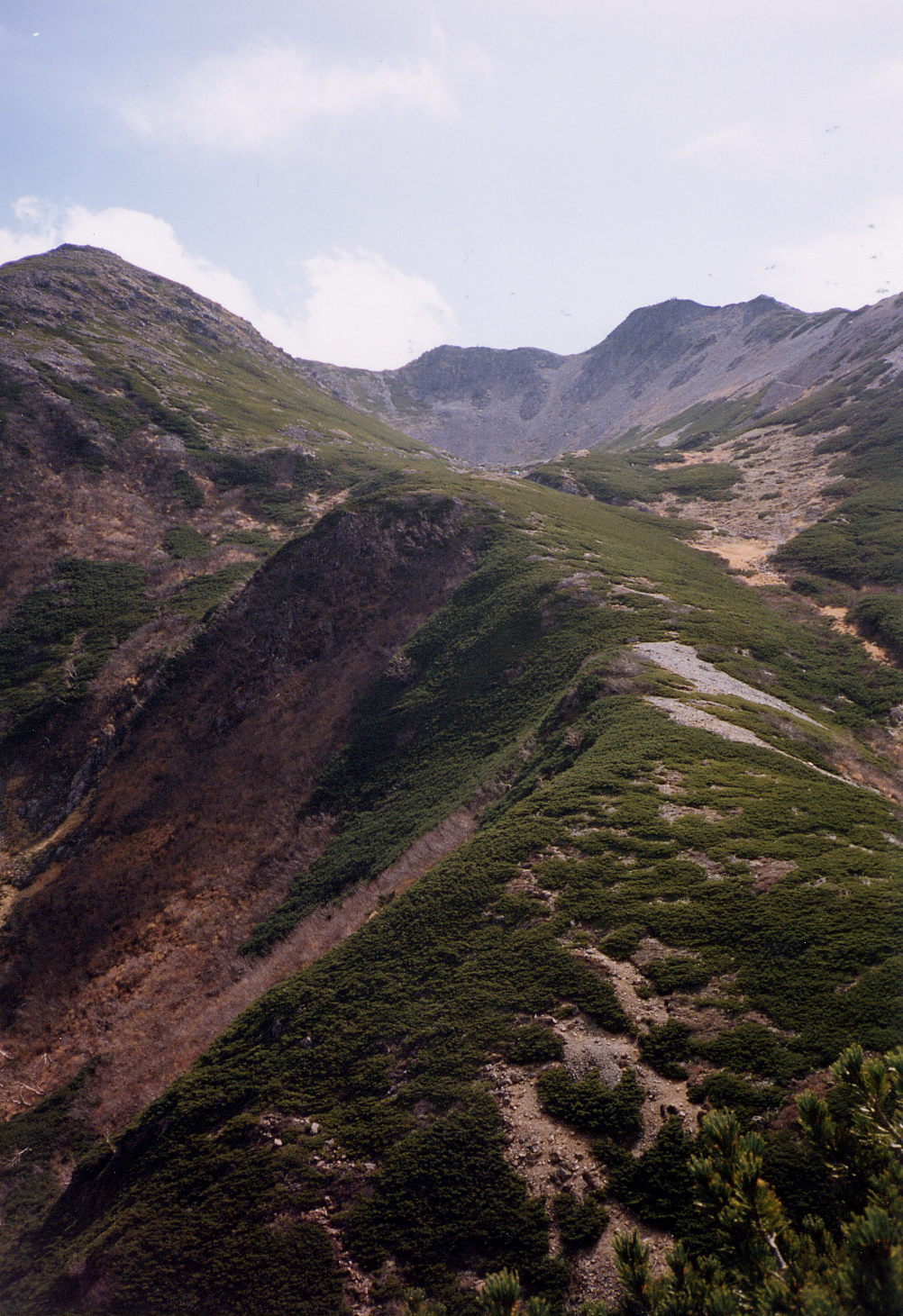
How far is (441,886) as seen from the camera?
16781 mm

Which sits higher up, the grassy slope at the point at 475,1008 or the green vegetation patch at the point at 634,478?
the green vegetation patch at the point at 634,478

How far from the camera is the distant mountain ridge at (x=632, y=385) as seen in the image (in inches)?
5182

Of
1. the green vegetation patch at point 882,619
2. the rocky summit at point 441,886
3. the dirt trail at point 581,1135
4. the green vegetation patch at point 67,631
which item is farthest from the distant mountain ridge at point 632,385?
the dirt trail at point 581,1135

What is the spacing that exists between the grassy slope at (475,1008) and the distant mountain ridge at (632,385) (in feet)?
388

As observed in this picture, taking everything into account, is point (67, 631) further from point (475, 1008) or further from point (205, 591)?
point (475, 1008)

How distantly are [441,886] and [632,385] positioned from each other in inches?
7488

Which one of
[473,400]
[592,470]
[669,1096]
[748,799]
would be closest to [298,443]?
[592,470]

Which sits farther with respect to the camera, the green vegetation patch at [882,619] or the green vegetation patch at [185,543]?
the green vegetation patch at [185,543]

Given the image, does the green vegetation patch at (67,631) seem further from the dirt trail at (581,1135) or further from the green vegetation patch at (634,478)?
the green vegetation patch at (634,478)

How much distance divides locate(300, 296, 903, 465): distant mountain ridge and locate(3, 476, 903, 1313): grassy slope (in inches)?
4659

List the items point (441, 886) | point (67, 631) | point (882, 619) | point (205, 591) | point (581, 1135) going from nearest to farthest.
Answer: point (581, 1135) → point (441, 886) → point (882, 619) → point (67, 631) → point (205, 591)

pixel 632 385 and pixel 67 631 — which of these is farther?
pixel 632 385

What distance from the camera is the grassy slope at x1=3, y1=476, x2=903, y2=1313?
386 inches

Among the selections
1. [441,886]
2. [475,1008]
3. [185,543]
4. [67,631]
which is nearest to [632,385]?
[185,543]
